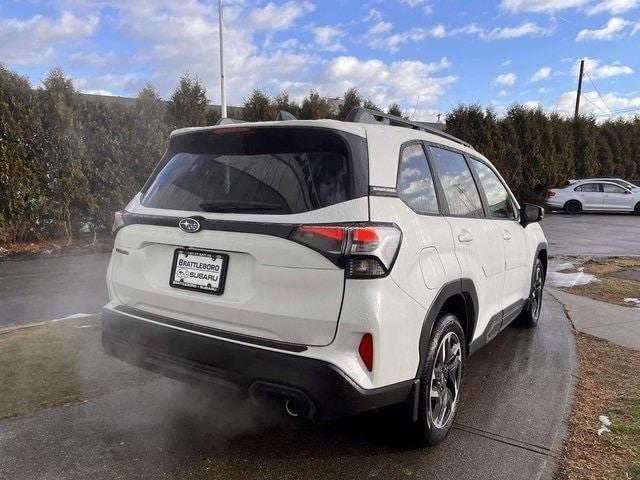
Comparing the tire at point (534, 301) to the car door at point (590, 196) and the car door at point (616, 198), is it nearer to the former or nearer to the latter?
the car door at point (590, 196)

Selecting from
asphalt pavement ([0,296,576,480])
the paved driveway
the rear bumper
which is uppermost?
the rear bumper

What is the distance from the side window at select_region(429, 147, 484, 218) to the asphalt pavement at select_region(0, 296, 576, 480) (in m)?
1.32

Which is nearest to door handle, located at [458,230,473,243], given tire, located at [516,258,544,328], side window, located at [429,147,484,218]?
side window, located at [429,147,484,218]

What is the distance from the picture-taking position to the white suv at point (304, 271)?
246cm

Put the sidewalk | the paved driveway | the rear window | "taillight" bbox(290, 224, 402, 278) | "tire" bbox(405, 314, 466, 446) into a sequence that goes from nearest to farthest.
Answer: "taillight" bbox(290, 224, 402, 278) → the rear window → "tire" bbox(405, 314, 466, 446) → the sidewalk → the paved driveway

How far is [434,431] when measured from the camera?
3020mm

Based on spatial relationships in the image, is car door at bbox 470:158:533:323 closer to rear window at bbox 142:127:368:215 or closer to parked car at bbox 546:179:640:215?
rear window at bbox 142:127:368:215

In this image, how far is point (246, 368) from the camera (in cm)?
257

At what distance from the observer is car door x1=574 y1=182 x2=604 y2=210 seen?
22.7 metres

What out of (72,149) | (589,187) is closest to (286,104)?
(72,149)

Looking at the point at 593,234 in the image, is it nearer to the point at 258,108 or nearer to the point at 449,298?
the point at 258,108

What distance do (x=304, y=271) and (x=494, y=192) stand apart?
255 centimetres

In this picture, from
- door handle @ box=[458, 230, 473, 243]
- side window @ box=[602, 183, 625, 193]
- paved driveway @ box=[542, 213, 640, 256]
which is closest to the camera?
door handle @ box=[458, 230, 473, 243]

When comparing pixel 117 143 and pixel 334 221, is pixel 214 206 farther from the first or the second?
pixel 117 143
